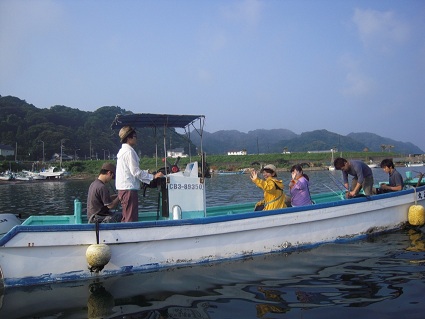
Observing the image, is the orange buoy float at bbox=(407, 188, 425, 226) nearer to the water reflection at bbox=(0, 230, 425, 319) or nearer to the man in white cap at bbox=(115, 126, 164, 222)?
the water reflection at bbox=(0, 230, 425, 319)

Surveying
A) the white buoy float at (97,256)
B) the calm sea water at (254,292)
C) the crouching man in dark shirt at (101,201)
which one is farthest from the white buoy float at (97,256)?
the crouching man in dark shirt at (101,201)

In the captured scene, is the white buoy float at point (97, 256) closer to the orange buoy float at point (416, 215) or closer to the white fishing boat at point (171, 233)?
the white fishing boat at point (171, 233)

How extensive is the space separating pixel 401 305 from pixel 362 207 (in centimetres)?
376

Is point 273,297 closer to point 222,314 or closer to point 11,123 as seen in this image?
point 222,314

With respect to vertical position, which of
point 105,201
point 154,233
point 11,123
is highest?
point 11,123

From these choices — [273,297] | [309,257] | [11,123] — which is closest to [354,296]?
[273,297]

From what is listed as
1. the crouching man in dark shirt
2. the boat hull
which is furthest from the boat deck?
the boat hull

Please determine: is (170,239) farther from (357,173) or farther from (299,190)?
(357,173)

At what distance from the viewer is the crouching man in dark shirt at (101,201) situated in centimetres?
681

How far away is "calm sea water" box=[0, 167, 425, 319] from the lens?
510 centimetres

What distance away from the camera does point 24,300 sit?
18.5 ft

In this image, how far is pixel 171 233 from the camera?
261 inches

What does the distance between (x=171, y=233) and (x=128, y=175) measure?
1.32 meters

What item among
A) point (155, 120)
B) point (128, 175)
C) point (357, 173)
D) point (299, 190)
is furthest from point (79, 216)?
point (357, 173)
